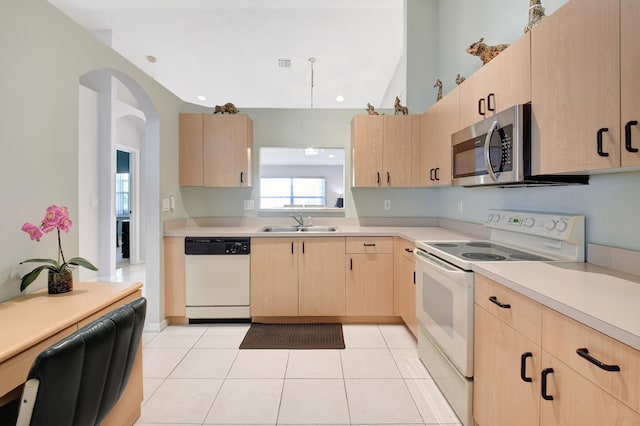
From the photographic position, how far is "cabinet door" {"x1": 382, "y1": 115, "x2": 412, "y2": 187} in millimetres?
3027

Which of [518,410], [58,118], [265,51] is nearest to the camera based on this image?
[518,410]

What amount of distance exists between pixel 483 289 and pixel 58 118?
7.65 ft

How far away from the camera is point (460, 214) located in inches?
111

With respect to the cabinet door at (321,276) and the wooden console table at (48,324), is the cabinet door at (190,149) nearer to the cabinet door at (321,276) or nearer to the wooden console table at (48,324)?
the cabinet door at (321,276)

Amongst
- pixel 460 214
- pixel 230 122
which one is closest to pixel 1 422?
pixel 230 122

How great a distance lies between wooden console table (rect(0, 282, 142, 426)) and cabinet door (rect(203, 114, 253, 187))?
1699mm

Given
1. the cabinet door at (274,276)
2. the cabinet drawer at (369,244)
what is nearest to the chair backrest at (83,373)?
the cabinet door at (274,276)

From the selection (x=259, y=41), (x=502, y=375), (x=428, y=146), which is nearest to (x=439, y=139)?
(x=428, y=146)

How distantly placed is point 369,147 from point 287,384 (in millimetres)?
2227

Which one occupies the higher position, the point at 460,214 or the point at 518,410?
the point at 460,214

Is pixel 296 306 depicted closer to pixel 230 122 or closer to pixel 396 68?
pixel 230 122

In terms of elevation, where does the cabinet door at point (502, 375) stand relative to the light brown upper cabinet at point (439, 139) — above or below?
below

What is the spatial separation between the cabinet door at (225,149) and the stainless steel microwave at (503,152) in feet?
6.91

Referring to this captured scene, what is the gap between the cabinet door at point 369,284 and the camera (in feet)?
9.34
